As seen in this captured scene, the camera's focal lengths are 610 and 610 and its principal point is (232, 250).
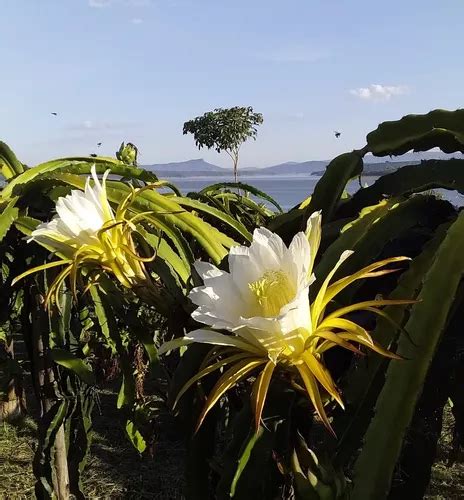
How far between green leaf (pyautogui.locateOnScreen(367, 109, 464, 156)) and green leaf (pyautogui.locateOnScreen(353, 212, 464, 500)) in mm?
157

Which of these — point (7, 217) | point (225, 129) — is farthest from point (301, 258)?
point (225, 129)

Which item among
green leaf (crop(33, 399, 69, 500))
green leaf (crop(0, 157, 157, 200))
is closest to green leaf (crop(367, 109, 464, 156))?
green leaf (crop(0, 157, 157, 200))

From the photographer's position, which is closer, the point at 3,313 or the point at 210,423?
the point at 210,423

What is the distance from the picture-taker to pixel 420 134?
66cm

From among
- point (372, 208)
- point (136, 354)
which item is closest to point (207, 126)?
point (136, 354)

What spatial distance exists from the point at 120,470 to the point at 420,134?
6.33ft

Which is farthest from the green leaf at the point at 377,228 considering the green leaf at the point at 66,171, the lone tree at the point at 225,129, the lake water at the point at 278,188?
the lone tree at the point at 225,129

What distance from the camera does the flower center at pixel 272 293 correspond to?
0.44 metres

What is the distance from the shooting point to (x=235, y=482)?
0.46 m

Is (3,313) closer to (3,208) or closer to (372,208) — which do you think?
(3,208)

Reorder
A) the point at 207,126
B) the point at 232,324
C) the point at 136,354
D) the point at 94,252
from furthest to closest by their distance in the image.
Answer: the point at 207,126
the point at 136,354
the point at 94,252
the point at 232,324

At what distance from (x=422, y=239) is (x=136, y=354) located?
4.48 ft

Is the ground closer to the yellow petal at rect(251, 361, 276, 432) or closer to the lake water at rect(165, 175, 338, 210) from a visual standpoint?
the lake water at rect(165, 175, 338, 210)

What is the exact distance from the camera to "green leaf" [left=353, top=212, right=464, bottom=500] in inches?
17.9
